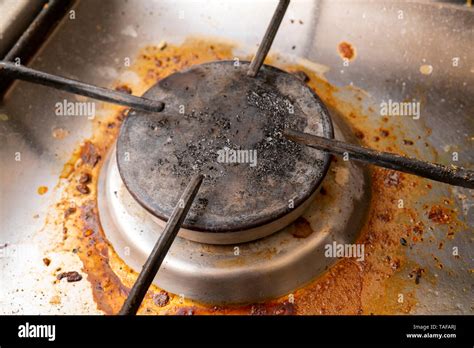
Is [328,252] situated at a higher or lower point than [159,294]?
higher

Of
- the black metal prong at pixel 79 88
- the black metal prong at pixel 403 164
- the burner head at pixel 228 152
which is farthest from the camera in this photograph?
the black metal prong at pixel 79 88

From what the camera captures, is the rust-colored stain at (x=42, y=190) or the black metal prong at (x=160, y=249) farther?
the rust-colored stain at (x=42, y=190)

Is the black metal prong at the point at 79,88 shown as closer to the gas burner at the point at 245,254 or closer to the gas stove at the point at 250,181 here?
the gas stove at the point at 250,181

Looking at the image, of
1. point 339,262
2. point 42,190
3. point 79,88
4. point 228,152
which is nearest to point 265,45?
point 228,152

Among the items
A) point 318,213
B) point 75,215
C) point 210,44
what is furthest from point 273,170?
point 210,44

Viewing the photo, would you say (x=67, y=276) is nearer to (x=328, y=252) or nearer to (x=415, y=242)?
(x=328, y=252)

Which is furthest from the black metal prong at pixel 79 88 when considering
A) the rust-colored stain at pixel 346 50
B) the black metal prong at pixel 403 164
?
the rust-colored stain at pixel 346 50

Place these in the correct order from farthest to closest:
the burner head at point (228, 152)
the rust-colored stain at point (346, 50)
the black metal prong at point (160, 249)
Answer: the rust-colored stain at point (346, 50)
the burner head at point (228, 152)
the black metal prong at point (160, 249)
